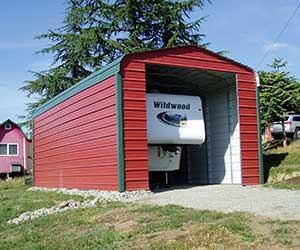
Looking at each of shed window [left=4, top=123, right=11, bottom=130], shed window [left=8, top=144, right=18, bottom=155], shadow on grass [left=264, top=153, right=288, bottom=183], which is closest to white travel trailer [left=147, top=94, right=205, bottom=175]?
shadow on grass [left=264, top=153, right=288, bottom=183]

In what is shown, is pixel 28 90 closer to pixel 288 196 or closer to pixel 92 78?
pixel 92 78

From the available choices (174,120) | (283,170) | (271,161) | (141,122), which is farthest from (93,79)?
(271,161)

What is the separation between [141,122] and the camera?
552 inches

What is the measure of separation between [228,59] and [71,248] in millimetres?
10115

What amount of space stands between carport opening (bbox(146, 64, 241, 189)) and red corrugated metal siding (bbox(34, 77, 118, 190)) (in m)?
2.15

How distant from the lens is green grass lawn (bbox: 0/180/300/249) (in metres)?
6.61

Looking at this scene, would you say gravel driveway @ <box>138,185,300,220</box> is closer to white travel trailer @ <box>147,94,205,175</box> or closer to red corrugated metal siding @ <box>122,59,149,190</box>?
red corrugated metal siding @ <box>122,59,149,190</box>

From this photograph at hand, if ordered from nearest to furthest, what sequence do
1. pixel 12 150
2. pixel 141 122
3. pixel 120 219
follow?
pixel 120 219
pixel 141 122
pixel 12 150

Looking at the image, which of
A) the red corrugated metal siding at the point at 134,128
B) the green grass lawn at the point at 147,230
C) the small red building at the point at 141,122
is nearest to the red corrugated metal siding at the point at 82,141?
the small red building at the point at 141,122

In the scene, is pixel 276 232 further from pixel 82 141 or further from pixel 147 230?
pixel 82 141

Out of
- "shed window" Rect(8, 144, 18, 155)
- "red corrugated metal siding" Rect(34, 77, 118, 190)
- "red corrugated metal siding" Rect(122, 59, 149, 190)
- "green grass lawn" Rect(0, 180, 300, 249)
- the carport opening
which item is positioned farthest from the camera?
"shed window" Rect(8, 144, 18, 155)

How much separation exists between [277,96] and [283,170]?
345 inches

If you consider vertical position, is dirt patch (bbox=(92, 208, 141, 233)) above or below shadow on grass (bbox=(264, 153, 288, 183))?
below

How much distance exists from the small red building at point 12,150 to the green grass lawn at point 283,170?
3189 cm
